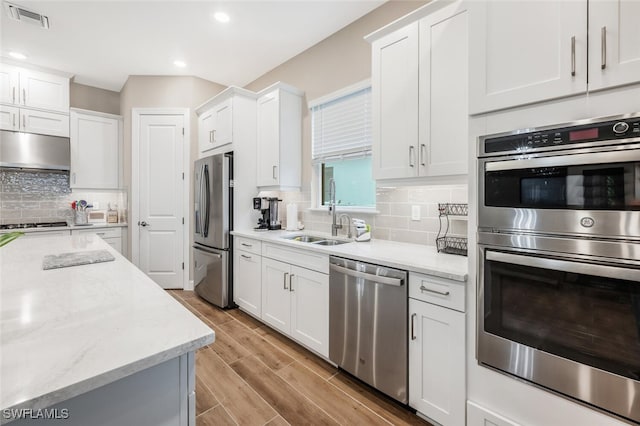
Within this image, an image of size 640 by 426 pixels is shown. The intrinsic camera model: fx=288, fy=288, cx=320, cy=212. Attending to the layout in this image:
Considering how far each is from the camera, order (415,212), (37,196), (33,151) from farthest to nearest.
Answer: (37,196) < (33,151) < (415,212)

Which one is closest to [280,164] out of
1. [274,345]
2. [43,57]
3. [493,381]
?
[274,345]

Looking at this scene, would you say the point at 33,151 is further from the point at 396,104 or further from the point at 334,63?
the point at 396,104

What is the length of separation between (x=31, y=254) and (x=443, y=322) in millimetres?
2515

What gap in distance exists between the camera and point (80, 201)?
13.9 feet

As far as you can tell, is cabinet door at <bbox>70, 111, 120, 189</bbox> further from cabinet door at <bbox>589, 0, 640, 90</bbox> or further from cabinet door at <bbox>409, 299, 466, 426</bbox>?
cabinet door at <bbox>589, 0, 640, 90</bbox>

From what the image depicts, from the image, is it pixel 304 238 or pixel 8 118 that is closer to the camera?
pixel 304 238

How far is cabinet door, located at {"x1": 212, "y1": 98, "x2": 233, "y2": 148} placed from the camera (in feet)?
11.3

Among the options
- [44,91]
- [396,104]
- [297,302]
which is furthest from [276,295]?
[44,91]

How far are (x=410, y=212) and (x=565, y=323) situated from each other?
1282mm

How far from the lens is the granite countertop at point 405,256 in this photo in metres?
1.56

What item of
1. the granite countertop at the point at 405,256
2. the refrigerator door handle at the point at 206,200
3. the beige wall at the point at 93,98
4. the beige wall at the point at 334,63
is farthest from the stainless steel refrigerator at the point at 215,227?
the beige wall at the point at 93,98

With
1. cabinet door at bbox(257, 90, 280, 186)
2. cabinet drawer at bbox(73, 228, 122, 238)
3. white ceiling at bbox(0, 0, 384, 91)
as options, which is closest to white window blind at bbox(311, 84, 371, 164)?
cabinet door at bbox(257, 90, 280, 186)

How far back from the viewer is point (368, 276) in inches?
73.7

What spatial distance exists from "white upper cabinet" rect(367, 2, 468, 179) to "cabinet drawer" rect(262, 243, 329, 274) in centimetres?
78
